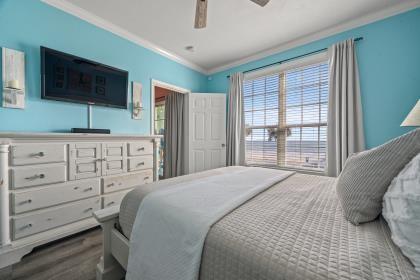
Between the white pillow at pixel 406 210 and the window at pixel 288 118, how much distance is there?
7.28 feet

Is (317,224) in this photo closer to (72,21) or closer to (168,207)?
(168,207)

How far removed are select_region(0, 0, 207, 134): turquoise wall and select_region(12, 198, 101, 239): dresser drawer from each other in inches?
34.9

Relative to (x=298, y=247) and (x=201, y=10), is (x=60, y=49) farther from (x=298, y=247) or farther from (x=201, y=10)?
(x=298, y=247)

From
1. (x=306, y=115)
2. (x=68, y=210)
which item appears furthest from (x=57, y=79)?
(x=306, y=115)

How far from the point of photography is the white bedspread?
2.37ft

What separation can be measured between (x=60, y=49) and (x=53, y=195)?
1.63 m

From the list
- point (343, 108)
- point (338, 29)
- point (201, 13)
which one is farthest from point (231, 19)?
point (343, 108)

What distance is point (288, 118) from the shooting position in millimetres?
2975

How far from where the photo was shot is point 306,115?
2795 millimetres

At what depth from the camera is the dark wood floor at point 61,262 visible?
52.1 inches

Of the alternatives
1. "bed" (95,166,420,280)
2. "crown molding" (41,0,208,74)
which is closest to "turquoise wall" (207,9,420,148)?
"bed" (95,166,420,280)

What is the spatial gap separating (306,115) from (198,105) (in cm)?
199

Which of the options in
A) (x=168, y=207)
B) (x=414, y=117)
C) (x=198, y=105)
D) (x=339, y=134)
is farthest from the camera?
(x=198, y=105)

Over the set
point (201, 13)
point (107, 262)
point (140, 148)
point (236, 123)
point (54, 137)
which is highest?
point (201, 13)
